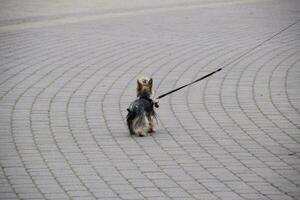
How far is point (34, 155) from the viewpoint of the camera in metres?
7.97

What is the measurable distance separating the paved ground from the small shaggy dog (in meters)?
0.20

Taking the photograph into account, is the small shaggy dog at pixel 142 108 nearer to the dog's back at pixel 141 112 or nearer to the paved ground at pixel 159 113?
the dog's back at pixel 141 112

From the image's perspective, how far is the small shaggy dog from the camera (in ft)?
28.1

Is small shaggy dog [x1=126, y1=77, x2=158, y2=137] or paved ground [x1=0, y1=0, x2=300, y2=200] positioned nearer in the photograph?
paved ground [x1=0, y1=0, x2=300, y2=200]

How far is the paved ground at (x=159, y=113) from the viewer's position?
714 cm

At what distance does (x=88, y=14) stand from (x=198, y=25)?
3.46 metres

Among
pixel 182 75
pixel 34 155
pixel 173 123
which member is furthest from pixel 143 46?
pixel 34 155

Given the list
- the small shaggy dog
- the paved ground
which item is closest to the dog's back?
the small shaggy dog

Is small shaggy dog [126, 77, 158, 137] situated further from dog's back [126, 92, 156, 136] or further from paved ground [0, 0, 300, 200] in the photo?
paved ground [0, 0, 300, 200]

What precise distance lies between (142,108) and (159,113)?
1.36 m

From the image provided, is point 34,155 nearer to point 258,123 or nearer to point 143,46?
point 258,123

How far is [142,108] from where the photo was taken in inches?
337

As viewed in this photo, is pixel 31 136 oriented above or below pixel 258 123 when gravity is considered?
below

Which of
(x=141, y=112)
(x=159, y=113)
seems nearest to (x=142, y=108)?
(x=141, y=112)
